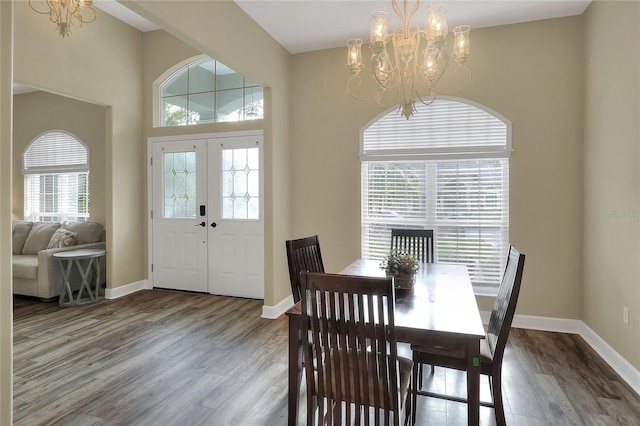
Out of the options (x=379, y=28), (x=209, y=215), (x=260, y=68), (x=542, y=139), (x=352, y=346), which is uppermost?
(x=260, y=68)

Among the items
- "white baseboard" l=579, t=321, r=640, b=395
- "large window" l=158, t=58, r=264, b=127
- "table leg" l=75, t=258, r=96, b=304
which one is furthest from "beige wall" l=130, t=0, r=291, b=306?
"white baseboard" l=579, t=321, r=640, b=395

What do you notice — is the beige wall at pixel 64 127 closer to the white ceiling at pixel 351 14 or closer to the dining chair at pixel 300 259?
the white ceiling at pixel 351 14

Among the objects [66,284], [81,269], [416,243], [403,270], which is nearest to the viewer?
[403,270]

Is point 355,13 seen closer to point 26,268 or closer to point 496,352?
point 496,352

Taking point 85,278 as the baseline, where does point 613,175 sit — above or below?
above

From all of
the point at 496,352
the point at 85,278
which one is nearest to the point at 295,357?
the point at 496,352

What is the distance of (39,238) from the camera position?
5.07 m

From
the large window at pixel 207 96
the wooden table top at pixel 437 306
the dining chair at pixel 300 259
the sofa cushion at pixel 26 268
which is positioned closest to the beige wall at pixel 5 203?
the dining chair at pixel 300 259

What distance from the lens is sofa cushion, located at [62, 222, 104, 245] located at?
4953mm

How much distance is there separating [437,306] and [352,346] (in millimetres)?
685

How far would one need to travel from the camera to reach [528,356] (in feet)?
9.85

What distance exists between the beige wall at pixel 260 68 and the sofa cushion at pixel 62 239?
173 cm

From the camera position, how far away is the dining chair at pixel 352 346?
58.5 inches

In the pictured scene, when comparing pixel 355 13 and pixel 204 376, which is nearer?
pixel 204 376
